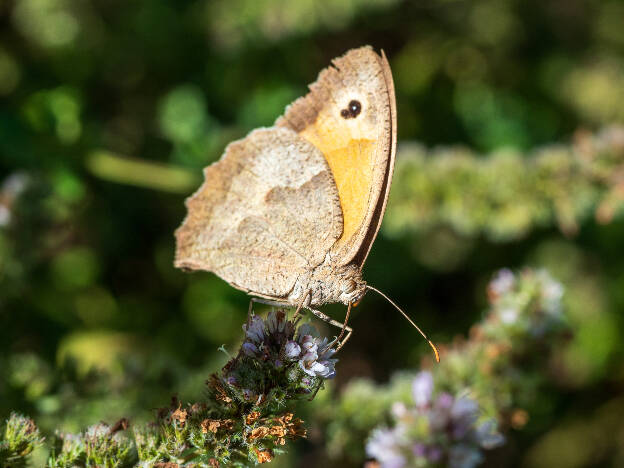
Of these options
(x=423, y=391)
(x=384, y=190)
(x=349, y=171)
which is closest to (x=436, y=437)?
(x=423, y=391)

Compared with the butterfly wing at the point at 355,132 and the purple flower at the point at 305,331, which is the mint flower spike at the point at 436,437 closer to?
the purple flower at the point at 305,331

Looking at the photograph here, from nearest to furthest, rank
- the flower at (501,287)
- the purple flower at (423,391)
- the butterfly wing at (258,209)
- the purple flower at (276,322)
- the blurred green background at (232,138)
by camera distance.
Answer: the purple flower at (276,322) < the purple flower at (423,391) < the butterfly wing at (258,209) < the flower at (501,287) < the blurred green background at (232,138)

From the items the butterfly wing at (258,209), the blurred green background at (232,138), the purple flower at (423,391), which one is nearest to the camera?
the purple flower at (423,391)

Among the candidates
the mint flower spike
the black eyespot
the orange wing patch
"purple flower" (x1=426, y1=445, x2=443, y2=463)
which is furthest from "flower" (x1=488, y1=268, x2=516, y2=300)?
the black eyespot

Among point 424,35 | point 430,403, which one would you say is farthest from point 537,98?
point 430,403

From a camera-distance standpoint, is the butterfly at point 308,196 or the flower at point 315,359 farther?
the butterfly at point 308,196

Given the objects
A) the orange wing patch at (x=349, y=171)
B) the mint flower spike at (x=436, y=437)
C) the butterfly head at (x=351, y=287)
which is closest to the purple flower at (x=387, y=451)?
the mint flower spike at (x=436, y=437)

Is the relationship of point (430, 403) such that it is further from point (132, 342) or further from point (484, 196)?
point (132, 342)
